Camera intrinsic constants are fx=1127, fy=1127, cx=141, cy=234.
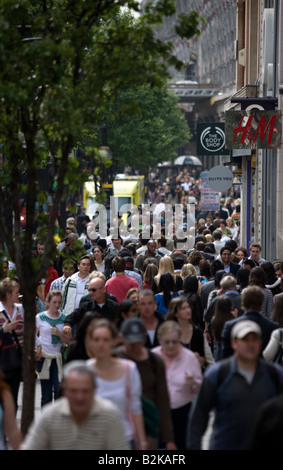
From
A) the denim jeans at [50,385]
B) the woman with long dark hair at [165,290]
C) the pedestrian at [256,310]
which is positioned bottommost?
the denim jeans at [50,385]

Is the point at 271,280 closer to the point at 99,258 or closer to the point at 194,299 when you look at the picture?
the point at 194,299

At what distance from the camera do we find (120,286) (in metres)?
13.7

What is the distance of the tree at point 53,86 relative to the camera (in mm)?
8977

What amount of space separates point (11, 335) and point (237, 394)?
4.45 m

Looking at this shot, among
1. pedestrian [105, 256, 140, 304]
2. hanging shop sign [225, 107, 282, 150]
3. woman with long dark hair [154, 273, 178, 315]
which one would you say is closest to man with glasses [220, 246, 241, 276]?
pedestrian [105, 256, 140, 304]

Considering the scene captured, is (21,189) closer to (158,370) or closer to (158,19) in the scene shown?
(158,19)

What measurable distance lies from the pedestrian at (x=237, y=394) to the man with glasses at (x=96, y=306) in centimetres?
440

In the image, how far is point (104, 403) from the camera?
5828 mm

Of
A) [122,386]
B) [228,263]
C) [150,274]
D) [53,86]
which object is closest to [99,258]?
[228,263]

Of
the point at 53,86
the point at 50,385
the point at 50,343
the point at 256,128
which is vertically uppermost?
the point at 53,86

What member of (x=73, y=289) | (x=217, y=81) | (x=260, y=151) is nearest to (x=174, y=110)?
(x=217, y=81)

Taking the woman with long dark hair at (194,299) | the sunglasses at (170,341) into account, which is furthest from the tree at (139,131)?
the sunglasses at (170,341)

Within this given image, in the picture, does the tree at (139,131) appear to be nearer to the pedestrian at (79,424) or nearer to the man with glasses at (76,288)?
the man with glasses at (76,288)

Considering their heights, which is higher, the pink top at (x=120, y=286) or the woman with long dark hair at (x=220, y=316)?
the woman with long dark hair at (x=220, y=316)
